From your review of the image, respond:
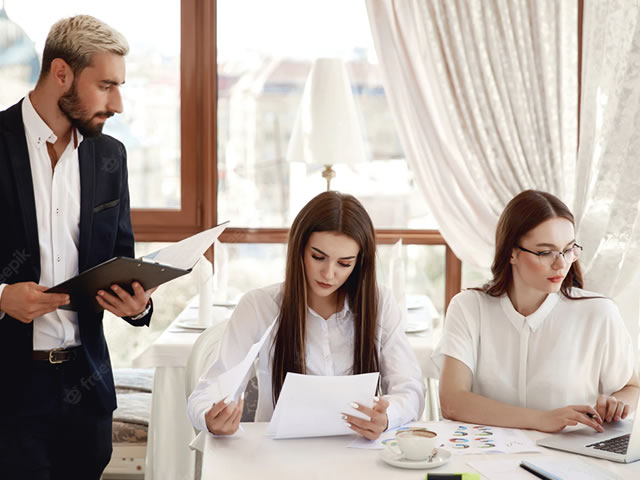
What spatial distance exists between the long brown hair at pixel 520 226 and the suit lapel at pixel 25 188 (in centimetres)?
111

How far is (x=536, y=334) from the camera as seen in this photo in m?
2.00

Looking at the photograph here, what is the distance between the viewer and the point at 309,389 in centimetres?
158

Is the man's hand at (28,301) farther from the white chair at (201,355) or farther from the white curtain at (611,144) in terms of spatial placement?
the white curtain at (611,144)

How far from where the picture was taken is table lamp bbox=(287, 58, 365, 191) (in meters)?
3.17

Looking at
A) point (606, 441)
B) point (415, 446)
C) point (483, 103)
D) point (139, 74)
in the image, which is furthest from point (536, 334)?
point (139, 74)

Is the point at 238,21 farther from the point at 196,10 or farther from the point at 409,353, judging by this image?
the point at 409,353

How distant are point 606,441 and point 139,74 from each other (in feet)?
9.01

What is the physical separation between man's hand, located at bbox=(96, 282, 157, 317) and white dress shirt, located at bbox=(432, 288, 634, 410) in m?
0.77

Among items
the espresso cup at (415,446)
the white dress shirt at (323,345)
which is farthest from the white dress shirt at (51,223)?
the espresso cup at (415,446)

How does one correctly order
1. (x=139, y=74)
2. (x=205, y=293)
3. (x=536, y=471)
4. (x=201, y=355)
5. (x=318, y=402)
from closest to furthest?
1. (x=536, y=471)
2. (x=318, y=402)
3. (x=201, y=355)
4. (x=205, y=293)
5. (x=139, y=74)

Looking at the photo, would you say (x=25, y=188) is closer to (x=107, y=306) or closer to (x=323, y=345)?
(x=107, y=306)

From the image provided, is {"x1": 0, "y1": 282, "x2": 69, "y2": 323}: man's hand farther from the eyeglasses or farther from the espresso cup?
the eyeglasses

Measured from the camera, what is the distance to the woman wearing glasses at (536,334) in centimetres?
197

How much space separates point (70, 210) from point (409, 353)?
2.93 feet
